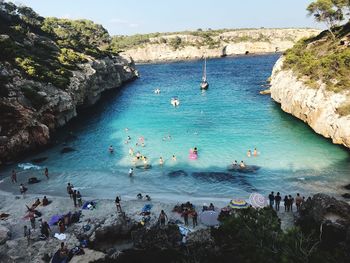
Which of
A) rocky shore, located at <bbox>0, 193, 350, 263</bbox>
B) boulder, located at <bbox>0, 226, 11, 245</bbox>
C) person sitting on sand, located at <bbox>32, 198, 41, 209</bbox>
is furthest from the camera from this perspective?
person sitting on sand, located at <bbox>32, 198, 41, 209</bbox>

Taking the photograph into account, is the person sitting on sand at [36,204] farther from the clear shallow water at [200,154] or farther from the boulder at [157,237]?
the boulder at [157,237]

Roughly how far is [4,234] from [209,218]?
1396 cm

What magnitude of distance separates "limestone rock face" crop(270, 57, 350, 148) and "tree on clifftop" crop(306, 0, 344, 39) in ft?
A: 63.9

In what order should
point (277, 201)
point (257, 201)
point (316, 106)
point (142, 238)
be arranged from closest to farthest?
point (142, 238)
point (257, 201)
point (277, 201)
point (316, 106)

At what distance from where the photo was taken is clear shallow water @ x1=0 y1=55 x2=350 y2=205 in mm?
30859

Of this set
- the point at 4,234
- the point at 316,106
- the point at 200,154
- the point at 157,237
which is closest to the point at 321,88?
the point at 316,106

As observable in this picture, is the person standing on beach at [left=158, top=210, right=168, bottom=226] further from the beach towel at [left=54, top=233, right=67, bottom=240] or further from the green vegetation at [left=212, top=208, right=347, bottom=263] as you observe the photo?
the green vegetation at [left=212, top=208, right=347, bottom=263]

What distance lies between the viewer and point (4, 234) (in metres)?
22.5

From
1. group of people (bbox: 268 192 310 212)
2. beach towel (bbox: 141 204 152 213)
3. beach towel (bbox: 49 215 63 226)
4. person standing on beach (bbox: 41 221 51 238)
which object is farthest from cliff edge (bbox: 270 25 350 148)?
person standing on beach (bbox: 41 221 51 238)

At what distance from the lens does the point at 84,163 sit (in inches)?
1502

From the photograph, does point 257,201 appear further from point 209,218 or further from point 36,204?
point 36,204

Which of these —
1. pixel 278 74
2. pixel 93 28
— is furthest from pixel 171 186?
pixel 93 28

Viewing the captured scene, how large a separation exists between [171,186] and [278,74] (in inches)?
1551

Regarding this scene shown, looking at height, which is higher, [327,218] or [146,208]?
[327,218]
